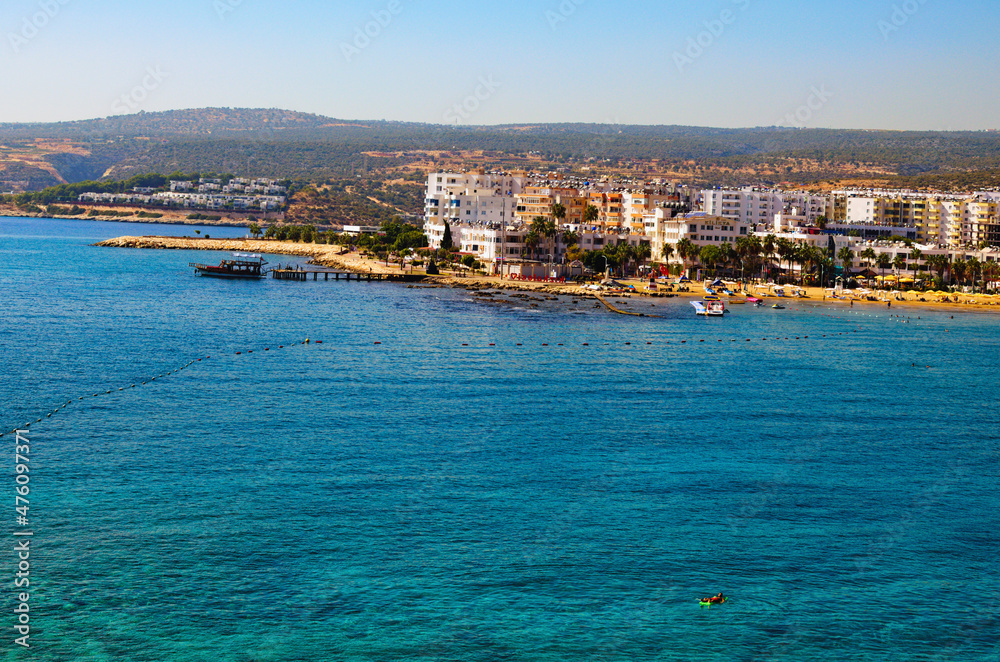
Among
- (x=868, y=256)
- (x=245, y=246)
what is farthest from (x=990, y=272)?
(x=245, y=246)

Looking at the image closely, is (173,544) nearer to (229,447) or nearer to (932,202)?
(229,447)

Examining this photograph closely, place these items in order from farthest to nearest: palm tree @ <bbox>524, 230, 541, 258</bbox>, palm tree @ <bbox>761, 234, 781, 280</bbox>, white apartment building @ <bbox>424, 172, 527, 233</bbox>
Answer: white apartment building @ <bbox>424, 172, 527, 233</bbox>
palm tree @ <bbox>524, 230, 541, 258</bbox>
palm tree @ <bbox>761, 234, 781, 280</bbox>

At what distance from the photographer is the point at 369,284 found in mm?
107188

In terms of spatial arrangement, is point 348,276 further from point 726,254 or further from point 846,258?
point 846,258

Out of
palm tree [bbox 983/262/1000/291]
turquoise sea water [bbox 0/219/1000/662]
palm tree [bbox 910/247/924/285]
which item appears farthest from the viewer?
palm tree [bbox 910/247/924/285]

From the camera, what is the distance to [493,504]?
1126 inches

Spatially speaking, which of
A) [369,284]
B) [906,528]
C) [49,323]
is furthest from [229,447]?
[369,284]

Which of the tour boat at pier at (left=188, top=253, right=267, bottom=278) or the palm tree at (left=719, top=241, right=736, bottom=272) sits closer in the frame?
the tour boat at pier at (left=188, top=253, right=267, bottom=278)

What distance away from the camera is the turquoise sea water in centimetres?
2148

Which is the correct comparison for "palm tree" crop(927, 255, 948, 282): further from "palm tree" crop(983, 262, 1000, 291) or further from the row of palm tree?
"palm tree" crop(983, 262, 1000, 291)

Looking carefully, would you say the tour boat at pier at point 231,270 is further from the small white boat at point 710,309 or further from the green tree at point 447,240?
the small white boat at point 710,309

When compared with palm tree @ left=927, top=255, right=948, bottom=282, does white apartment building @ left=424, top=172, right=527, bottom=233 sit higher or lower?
higher

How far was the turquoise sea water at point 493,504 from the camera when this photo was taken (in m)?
21.5

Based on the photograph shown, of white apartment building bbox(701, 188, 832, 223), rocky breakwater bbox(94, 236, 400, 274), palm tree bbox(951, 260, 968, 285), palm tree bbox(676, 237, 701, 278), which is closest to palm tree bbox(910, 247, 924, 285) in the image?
palm tree bbox(951, 260, 968, 285)
